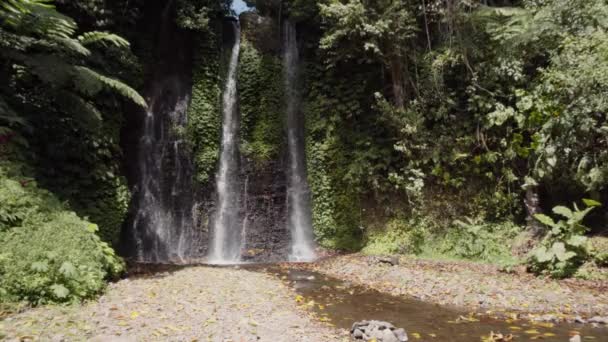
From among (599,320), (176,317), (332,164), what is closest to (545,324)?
(599,320)

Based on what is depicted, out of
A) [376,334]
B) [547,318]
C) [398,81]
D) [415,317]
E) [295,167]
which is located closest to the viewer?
[376,334]

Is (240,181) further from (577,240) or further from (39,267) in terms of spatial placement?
(577,240)

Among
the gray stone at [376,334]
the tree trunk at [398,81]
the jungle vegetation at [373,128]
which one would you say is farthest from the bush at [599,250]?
the tree trunk at [398,81]

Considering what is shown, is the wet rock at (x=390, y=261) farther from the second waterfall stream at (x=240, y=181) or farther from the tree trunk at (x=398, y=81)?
the tree trunk at (x=398, y=81)

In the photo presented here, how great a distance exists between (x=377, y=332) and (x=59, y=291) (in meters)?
4.47

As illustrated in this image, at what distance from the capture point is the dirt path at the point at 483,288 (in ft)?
23.0

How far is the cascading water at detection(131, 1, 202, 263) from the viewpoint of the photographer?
13078 millimetres

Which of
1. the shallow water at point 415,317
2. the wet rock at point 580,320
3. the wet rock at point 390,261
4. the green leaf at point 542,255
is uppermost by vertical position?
the green leaf at point 542,255

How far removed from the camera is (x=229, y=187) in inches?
572

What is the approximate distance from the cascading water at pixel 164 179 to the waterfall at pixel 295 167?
3.40 metres

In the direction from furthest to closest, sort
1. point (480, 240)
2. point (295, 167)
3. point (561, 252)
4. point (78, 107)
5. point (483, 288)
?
point (295, 167) < point (480, 240) < point (78, 107) < point (561, 252) < point (483, 288)

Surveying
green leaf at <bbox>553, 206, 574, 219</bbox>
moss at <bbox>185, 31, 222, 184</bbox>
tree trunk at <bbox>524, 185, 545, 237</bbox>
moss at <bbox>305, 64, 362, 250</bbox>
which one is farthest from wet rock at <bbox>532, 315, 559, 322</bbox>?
moss at <bbox>185, 31, 222, 184</bbox>

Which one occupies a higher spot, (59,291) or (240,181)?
(240,181)

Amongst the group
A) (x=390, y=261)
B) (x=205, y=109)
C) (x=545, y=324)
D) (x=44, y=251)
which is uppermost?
(x=205, y=109)
